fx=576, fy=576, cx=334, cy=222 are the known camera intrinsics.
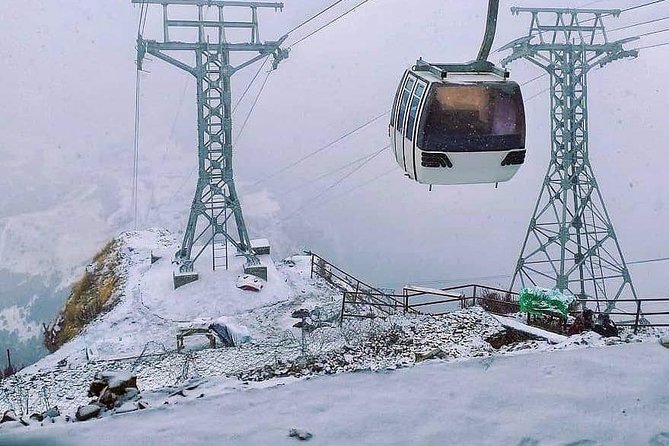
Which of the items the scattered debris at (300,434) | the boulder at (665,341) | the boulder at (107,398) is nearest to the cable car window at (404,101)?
the scattered debris at (300,434)

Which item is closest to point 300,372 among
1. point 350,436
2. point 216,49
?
point 350,436

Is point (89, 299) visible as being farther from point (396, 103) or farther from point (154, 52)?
point (396, 103)

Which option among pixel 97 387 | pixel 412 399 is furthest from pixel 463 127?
pixel 97 387

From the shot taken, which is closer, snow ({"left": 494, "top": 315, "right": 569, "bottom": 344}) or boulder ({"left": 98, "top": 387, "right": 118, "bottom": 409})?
boulder ({"left": 98, "top": 387, "right": 118, "bottom": 409})

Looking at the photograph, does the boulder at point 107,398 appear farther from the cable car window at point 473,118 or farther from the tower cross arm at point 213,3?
the tower cross arm at point 213,3

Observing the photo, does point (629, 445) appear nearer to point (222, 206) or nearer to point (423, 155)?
point (423, 155)

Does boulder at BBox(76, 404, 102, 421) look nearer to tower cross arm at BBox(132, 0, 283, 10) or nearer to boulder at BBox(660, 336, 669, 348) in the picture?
boulder at BBox(660, 336, 669, 348)

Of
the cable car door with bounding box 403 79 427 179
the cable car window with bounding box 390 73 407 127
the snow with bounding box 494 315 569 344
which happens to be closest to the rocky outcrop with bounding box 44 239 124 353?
the snow with bounding box 494 315 569 344

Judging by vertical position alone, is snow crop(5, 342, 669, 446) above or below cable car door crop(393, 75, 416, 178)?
below
